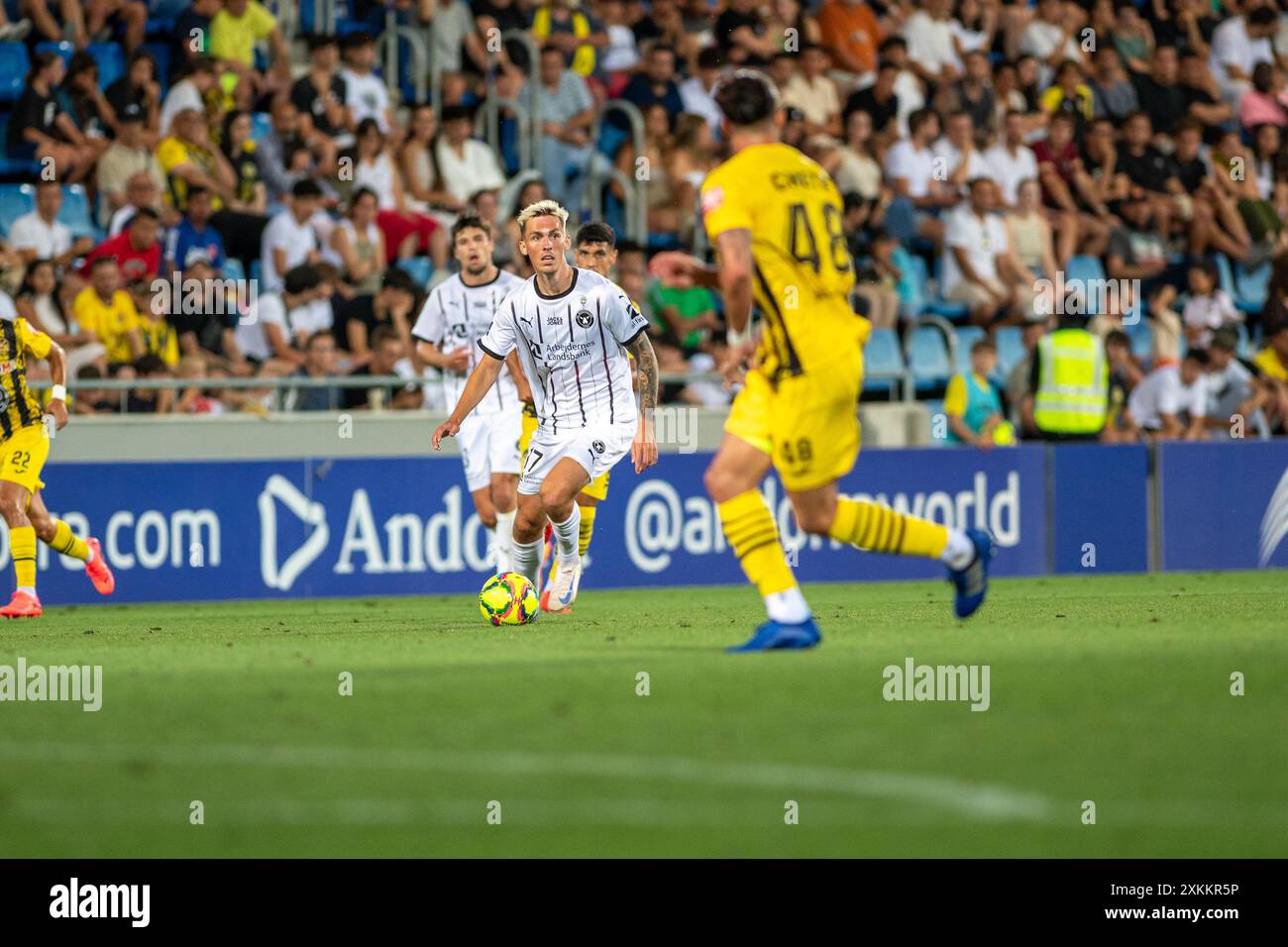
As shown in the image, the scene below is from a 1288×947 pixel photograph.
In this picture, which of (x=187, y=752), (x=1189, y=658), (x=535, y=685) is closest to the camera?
(x=187, y=752)

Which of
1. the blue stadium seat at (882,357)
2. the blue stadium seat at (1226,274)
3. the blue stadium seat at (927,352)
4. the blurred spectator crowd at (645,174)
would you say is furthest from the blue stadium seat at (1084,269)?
the blue stadium seat at (882,357)

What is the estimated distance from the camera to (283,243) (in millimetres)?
18344

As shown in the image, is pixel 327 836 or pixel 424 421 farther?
pixel 424 421

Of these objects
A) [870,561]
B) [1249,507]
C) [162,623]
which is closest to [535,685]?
[162,623]

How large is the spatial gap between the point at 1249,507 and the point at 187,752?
47.3 ft

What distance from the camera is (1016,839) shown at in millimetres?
5188

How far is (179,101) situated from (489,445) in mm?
5944

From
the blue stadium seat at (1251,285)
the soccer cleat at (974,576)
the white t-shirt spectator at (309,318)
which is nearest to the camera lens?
the soccer cleat at (974,576)

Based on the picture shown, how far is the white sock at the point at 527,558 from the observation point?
42.0 ft

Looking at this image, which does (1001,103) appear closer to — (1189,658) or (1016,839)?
(1189,658)

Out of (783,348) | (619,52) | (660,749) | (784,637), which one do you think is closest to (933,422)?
(619,52)

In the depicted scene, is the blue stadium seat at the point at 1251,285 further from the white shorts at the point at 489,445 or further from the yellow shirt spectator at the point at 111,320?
the yellow shirt spectator at the point at 111,320

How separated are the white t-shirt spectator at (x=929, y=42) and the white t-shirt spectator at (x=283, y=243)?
7.86 meters

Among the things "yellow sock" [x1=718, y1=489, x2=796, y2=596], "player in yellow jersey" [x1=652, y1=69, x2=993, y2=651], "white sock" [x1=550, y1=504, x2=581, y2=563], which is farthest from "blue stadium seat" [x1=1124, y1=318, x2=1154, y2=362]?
"yellow sock" [x1=718, y1=489, x2=796, y2=596]
